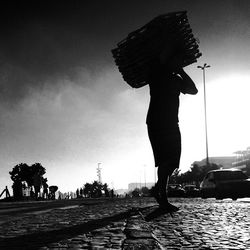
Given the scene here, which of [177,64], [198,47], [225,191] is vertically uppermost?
[198,47]

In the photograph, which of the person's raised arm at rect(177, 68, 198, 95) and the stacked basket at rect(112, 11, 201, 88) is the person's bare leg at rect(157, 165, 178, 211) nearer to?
the person's raised arm at rect(177, 68, 198, 95)

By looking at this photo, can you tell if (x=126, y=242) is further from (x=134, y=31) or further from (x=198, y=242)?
(x=134, y=31)

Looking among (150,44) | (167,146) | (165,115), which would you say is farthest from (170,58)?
(150,44)

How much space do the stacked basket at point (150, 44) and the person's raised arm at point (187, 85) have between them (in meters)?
1.69

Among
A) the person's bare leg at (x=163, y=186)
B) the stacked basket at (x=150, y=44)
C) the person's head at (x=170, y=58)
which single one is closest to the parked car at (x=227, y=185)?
the stacked basket at (x=150, y=44)

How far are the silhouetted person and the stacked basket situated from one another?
1684 mm

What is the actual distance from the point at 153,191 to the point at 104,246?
84.8 inches

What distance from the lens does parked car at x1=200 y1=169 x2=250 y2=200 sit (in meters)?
16.1

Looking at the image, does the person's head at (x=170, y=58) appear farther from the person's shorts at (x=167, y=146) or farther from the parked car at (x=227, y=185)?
the parked car at (x=227, y=185)

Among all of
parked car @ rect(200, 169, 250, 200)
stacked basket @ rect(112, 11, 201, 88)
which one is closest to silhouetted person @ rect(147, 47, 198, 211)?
stacked basket @ rect(112, 11, 201, 88)

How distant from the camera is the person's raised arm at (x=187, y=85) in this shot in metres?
4.67

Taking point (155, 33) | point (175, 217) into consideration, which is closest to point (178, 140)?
point (175, 217)

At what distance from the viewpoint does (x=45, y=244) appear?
102 inches

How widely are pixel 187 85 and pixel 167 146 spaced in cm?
84
